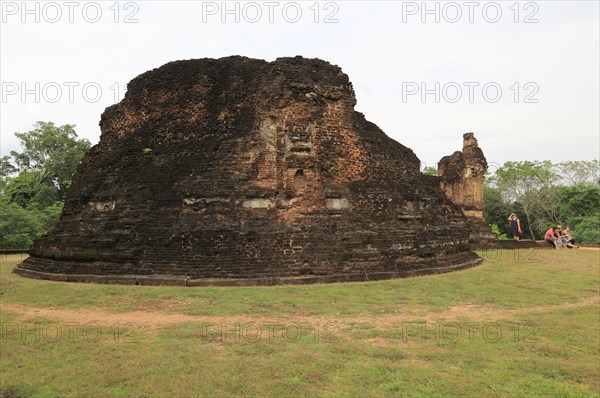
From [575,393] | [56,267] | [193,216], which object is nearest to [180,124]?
[193,216]

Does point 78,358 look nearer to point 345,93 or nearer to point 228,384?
point 228,384

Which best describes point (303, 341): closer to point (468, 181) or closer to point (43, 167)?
point (468, 181)

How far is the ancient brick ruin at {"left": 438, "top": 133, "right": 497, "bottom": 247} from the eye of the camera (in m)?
22.7

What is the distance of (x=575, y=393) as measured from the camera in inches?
161

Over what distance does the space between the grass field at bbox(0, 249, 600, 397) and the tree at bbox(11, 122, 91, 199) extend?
99.5 ft

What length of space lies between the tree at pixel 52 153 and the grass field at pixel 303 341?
3033cm

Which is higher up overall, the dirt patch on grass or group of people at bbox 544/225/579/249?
group of people at bbox 544/225/579/249

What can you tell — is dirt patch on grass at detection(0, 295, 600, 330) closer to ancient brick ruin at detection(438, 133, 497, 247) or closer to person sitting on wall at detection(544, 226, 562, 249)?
person sitting on wall at detection(544, 226, 562, 249)

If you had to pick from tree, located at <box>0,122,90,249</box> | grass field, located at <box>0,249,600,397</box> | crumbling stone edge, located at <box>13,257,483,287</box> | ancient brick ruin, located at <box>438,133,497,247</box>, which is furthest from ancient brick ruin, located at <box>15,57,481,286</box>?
tree, located at <box>0,122,90,249</box>

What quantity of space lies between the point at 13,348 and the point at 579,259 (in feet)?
57.8

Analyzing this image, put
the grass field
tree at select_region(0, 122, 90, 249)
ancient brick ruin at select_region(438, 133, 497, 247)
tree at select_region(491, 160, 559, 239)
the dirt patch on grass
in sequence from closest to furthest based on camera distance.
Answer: the grass field → the dirt patch on grass → ancient brick ruin at select_region(438, 133, 497, 247) → tree at select_region(0, 122, 90, 249) → tree at select_region(491, 160, 559, 239)

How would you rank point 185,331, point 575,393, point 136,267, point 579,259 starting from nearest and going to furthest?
point 575,393 < point 185,331 < point 136,267 < point 579,259

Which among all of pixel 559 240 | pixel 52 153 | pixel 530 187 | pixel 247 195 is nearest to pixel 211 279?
pixel 247 195

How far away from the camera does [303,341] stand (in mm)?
5656
